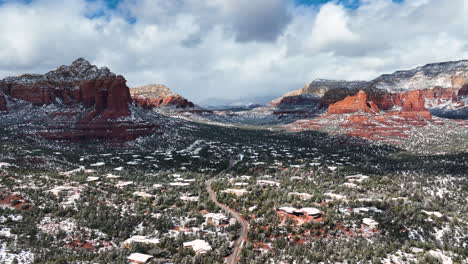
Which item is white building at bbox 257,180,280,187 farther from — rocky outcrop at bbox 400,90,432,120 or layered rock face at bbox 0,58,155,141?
rocky outcrop at bbox 400,90,432,120

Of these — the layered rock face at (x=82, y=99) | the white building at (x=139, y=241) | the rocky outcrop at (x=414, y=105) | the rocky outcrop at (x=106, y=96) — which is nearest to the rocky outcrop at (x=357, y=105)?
the rocky outcrop at (x=414, y=105)

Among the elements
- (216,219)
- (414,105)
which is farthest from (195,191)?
(414,105)

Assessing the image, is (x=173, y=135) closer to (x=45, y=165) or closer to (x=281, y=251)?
(x=45, y=165)

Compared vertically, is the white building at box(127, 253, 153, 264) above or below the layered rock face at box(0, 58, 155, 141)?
below

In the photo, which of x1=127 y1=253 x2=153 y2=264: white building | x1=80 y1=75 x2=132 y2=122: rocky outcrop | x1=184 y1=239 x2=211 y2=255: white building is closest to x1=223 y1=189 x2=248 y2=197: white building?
x1=184 y1=239 x2=211 y2=255: white building

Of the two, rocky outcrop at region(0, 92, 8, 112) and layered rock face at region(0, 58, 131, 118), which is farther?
rocky outcrop at region(0, 92, 8, 112)

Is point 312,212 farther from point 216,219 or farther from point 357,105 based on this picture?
point 357,105
